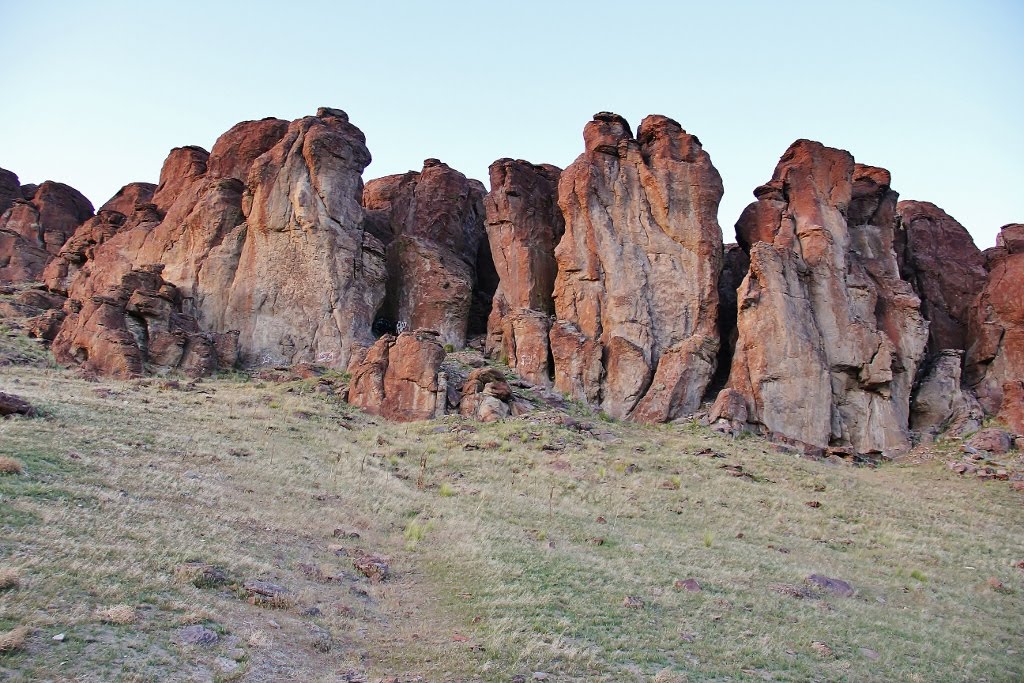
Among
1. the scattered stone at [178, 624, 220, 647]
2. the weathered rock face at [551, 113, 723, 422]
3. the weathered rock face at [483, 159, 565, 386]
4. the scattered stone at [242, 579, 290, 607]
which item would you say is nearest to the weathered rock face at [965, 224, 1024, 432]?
the weathered rock face at [551, 113, 723, 422]

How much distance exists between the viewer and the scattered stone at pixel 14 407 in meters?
21.7

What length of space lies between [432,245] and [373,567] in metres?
38.6

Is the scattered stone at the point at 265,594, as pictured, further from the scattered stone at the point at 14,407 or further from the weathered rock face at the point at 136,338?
the weathered rock face at the point at 136,338

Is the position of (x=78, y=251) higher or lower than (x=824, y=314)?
lower

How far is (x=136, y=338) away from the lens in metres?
38.9

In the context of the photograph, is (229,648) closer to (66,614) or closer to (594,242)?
(66,614)

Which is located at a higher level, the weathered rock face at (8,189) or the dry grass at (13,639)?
the weathered rock face at (8,189)

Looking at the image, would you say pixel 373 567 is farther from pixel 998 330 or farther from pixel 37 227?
pixel 37 227

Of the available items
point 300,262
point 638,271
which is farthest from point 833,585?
point 300,262

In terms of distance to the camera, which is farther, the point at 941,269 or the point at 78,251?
the point at 78,251

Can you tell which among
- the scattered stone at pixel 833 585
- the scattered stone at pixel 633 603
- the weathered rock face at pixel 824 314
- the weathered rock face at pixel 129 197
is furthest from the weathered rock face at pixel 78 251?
the scattered stone at pixel 833 585

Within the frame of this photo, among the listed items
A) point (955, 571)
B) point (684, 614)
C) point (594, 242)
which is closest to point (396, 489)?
point (684, 614)

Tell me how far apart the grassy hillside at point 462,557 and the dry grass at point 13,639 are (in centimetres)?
2

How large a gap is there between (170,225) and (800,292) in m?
39.9
